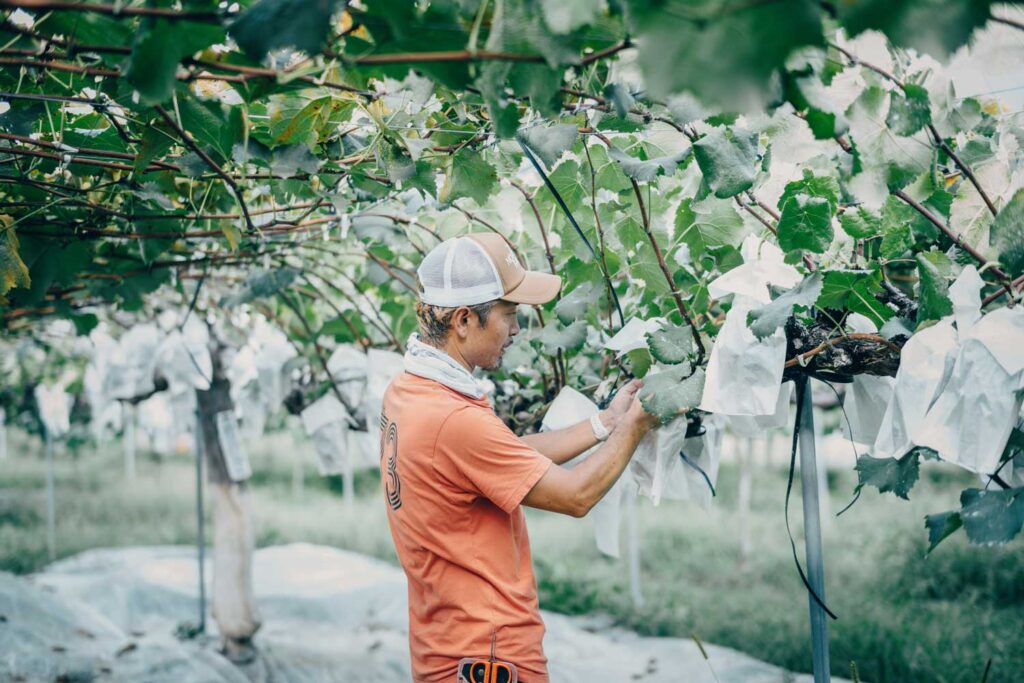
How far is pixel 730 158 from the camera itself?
4.31ft

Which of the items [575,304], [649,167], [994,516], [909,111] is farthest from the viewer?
[575,304]

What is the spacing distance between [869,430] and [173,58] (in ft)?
4.79

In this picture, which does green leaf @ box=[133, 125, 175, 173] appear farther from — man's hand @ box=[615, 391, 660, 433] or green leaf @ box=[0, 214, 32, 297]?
man's hand @ box=[615, 391, 660, 433]

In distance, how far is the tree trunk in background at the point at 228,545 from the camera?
14.6ft

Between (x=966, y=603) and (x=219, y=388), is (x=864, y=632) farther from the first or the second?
→ (x=219, y=388)

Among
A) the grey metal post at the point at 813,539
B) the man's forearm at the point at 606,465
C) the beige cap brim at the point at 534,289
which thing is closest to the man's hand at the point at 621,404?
the man's forearm at the point at 606,465

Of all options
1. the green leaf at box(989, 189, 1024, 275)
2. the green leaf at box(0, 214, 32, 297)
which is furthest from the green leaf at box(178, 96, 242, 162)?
the green leaf at box(989, 189, 1024, 275)

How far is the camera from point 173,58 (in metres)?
0.91

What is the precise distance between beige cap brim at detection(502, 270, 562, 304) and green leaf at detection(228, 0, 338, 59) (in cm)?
93

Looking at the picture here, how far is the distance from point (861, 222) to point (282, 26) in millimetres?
1020

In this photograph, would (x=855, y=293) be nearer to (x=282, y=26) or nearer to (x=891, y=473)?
(x=891, y=473)

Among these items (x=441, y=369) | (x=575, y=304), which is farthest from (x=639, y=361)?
(x=441, y=369)

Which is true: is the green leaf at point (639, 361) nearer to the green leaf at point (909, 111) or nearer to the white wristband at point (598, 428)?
the white wristband at point (598, 428)

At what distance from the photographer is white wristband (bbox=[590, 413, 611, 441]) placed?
180cm
